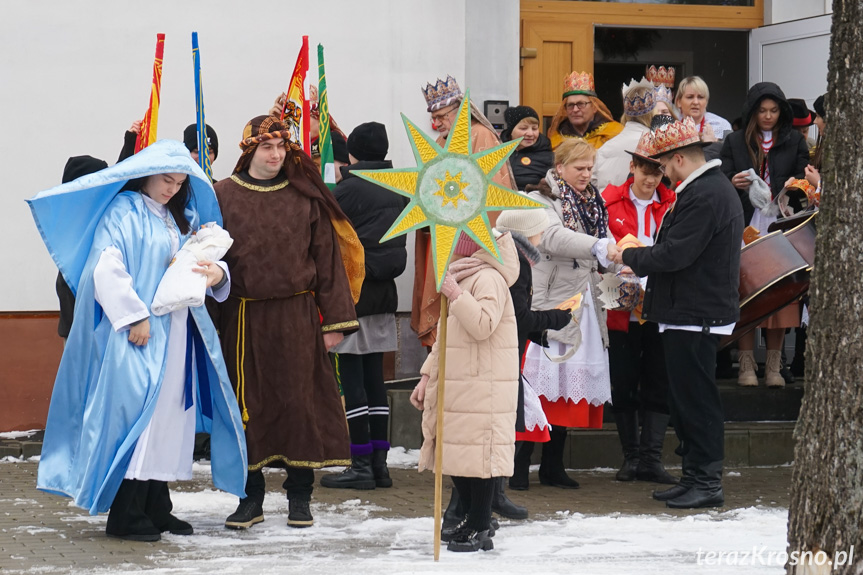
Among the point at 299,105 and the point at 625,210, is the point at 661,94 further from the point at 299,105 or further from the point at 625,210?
the point at 299,105

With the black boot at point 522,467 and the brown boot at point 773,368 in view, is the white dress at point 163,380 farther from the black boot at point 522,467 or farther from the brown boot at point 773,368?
the brown boot at point 773,368

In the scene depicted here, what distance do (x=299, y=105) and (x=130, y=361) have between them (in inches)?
80.9

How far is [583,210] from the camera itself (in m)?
7.66

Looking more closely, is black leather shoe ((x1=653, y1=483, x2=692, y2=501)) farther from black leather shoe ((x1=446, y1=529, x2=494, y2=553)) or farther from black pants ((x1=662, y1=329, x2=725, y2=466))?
black leather shoe ((x1=446, y1=529, x2=494, y2=553))

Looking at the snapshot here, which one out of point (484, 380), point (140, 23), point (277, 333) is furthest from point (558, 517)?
point (140, 23)

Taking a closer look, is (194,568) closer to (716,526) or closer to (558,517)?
(558,517)

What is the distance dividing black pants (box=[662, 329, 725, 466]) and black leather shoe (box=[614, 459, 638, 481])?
796 mm

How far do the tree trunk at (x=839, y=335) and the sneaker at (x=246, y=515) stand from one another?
9.16 feet

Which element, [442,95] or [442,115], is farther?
[442,95]

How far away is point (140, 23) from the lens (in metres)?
9.22

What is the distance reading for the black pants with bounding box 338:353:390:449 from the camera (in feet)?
25.5

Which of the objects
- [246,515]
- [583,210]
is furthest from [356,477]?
[583,210]

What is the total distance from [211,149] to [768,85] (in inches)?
149

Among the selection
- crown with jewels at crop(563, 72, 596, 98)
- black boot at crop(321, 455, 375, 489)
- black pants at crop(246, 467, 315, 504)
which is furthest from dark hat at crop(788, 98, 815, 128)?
black pants at crop(246, 467, 315, 504)
